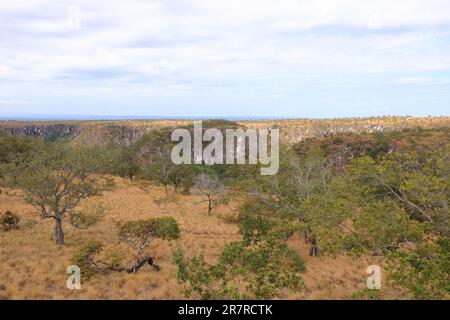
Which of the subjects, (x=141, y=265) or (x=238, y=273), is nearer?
(x=238, y=273)

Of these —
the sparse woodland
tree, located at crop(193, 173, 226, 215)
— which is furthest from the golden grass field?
tree, located at crop(193, 173, 226, 215)

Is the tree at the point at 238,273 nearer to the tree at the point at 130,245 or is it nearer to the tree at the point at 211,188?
the tree at the point at 130,245

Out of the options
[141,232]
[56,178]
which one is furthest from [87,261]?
[56,178]

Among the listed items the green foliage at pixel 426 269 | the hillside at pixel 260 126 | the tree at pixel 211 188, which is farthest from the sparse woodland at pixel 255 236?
the hillside at pixel 260 126

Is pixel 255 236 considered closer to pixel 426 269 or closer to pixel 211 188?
pixel 426 269

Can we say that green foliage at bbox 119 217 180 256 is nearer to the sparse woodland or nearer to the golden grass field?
the sparse woodland

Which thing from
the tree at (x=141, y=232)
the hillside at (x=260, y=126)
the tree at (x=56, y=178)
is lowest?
the tree at (x=141, y=232)
